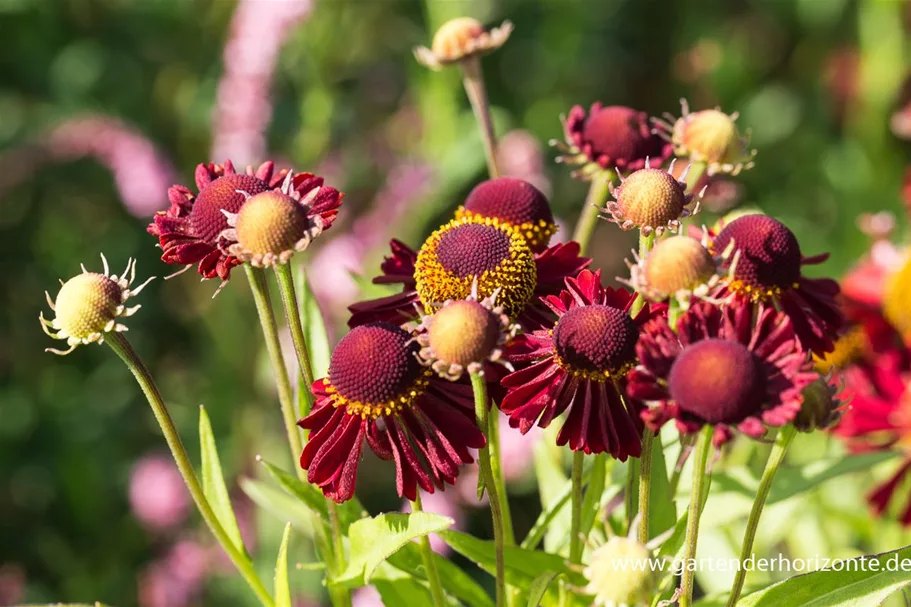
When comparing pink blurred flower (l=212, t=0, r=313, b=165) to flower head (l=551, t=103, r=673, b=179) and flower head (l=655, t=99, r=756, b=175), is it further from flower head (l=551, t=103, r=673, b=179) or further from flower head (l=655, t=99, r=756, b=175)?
flower head (l=655, t=99, r=756, b=175)

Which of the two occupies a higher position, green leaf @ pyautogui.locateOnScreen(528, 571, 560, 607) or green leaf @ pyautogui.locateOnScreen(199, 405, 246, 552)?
green leaf @ pyautogui.locateOnScreen(199, 405, 246, 552)

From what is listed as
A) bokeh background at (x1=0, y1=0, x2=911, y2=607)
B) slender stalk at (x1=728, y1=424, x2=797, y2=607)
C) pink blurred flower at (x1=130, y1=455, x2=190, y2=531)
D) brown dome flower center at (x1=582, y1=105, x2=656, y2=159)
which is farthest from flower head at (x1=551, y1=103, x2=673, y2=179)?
pink blurred flower at (x1=130, y1=455, x2=190, y2=531)

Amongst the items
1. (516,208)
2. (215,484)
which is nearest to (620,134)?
(516,208)

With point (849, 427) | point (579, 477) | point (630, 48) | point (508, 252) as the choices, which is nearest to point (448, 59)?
point (508, 252)

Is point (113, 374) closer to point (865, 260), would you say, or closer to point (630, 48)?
point (865, 260)

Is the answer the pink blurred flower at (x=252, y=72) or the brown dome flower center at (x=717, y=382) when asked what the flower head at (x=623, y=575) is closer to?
the brown dome flower center at (x=717, y=382)

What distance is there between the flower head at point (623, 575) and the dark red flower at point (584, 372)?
93 millimetres

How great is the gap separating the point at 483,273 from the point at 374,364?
118 millimetres

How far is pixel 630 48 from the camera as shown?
2.91 meters

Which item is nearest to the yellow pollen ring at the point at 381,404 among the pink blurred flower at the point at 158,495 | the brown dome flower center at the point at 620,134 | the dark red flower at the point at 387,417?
the dark red flower at the point at 387,417

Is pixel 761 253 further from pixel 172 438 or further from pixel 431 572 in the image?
pixel 172 438

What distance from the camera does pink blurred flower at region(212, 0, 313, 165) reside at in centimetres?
178

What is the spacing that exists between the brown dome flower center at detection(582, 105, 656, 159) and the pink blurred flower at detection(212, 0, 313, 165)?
99 cm

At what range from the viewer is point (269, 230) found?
667 mm
